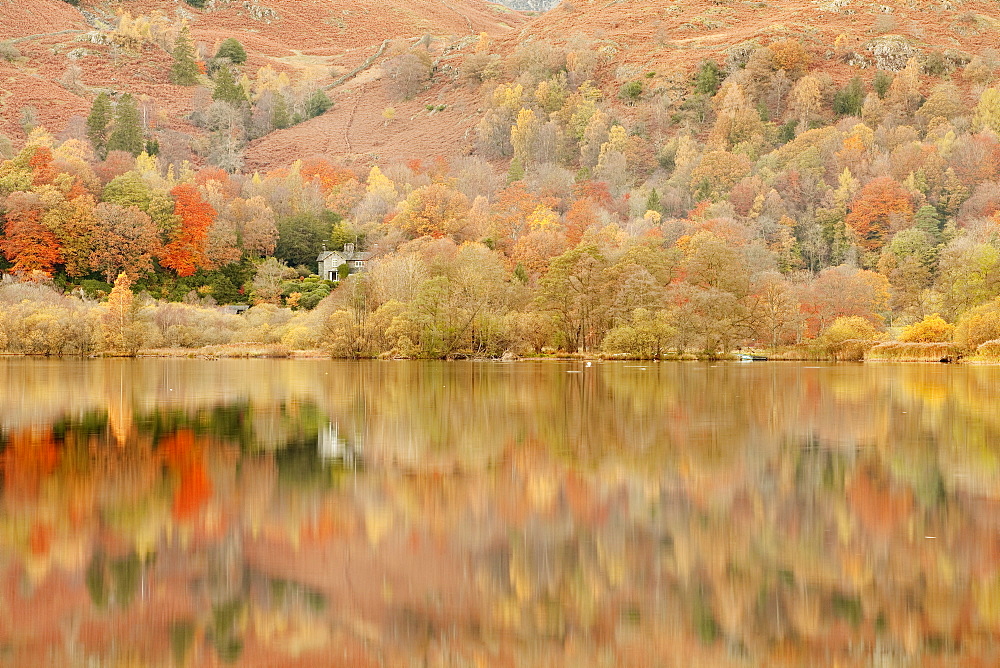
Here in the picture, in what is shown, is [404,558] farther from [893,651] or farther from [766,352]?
[766,352]

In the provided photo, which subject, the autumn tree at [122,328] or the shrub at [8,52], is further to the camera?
the shrub at [8,52]

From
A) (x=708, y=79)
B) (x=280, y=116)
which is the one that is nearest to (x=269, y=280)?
(x=708, y=79)

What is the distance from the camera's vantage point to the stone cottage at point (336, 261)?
9371 cm

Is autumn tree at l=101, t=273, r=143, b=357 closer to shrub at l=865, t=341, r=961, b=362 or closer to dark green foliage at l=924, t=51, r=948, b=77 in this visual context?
shrub at l=865, t=341, r=961, b=362

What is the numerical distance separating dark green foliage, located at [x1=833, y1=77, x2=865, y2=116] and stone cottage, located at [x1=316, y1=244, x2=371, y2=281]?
7816cm

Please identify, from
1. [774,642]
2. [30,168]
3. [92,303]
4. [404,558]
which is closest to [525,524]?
[404,558]

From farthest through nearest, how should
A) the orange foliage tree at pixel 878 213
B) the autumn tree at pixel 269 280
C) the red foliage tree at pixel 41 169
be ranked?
1. the orange foliage tree at pixel 878 213
2. the red foliage tree at pixel 41 169
3. the autumn tree at pixel 269 280

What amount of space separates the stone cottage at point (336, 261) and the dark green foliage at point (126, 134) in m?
51.8

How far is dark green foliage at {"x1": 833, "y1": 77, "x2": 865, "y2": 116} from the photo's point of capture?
138 meters

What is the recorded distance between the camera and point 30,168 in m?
87.7

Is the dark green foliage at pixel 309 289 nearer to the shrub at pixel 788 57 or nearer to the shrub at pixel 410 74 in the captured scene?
the shrub at pixel 788 57

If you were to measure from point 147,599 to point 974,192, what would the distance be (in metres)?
111

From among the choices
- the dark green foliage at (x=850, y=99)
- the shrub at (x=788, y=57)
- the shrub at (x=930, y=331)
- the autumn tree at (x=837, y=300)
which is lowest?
the shrub at (x=930, y=331)

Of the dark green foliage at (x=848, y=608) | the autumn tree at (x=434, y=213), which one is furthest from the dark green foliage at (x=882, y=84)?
the dark green foliage at (x=848, y=608)
